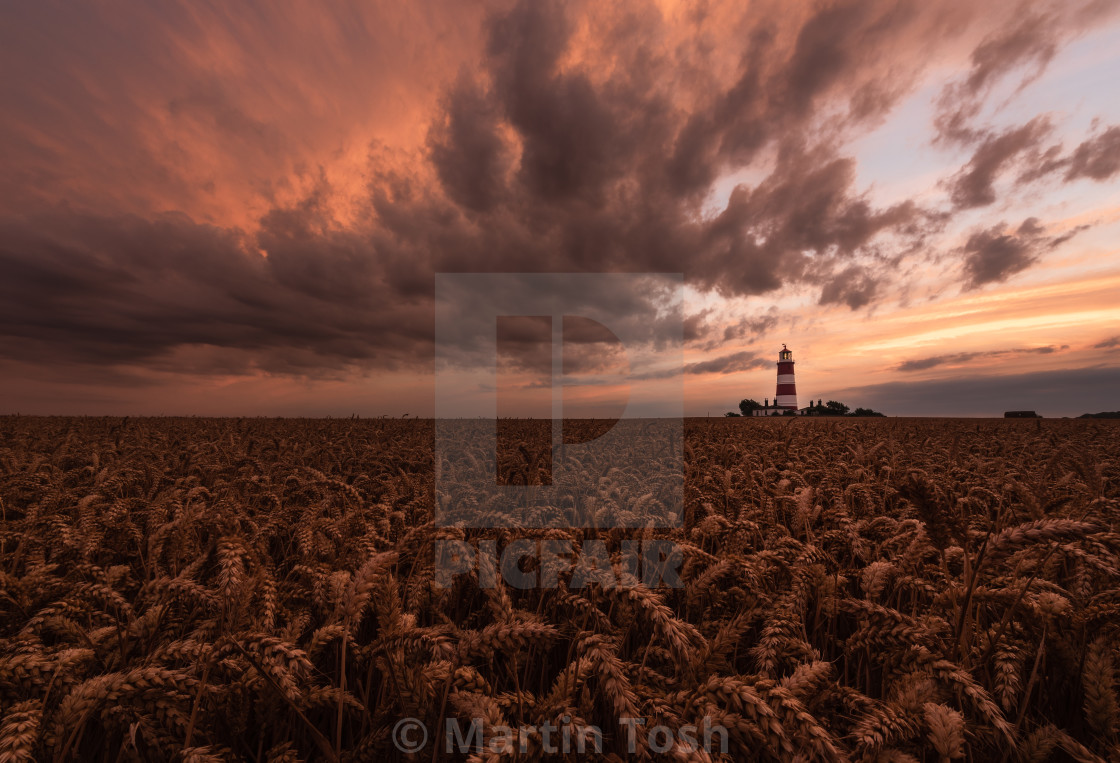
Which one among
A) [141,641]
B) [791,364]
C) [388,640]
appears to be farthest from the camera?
[791,364]

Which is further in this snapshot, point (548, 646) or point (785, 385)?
point (785, 385)

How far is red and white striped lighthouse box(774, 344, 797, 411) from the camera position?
98.4 metres

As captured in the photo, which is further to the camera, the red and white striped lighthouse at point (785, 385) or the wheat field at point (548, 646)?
the red and white striped lighthouse at point (785, 385)

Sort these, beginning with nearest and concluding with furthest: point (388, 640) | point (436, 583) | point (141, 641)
Answer: 1. point (388, 640)
2. point (141, 641)
3. point (436, 583)

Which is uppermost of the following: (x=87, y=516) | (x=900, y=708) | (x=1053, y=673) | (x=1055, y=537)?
(x=1055, y=537)

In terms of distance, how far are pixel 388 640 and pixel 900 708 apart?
237 cm

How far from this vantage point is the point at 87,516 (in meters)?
3.94

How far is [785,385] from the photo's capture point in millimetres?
102562

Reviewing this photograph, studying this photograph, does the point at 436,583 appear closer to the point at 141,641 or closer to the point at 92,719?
the point at 141,641

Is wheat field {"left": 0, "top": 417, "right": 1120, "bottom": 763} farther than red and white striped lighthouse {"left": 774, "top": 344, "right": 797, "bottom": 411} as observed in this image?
No

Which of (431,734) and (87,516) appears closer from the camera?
(431,734)

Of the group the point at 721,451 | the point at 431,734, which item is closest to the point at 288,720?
the point at 431,734

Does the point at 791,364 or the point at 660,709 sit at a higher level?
→ the point at 791,364

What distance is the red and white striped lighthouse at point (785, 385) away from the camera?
98.4 m
